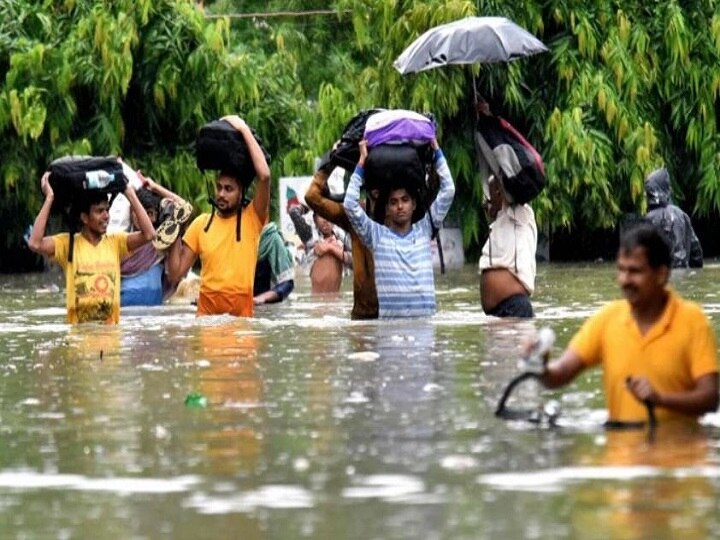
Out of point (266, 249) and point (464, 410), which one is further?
point (266, 249)

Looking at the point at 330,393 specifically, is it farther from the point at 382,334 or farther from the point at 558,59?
the point at 558,59

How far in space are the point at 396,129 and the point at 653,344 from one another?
703 centimetres

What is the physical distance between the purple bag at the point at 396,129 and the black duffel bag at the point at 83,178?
66.7 inches

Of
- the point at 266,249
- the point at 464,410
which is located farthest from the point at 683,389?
the point at 266,249

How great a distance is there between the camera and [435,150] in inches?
640

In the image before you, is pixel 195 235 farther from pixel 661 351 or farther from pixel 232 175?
pixel 661 351

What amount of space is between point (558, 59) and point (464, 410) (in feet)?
70.6

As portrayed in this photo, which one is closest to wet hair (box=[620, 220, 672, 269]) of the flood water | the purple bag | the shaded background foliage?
the flood water

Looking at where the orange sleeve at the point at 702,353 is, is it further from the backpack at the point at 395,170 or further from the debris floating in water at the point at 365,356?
the backpack at the point at 395,170

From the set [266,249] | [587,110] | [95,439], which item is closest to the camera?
[95,439]

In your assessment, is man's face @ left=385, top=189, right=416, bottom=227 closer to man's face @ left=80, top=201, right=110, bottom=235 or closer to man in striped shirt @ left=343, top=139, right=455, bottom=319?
man in striped shirt @ left=343, top=139, right=455, bottom=319

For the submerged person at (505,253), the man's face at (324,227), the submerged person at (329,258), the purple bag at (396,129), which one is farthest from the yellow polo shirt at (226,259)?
the man's face at (324,227)

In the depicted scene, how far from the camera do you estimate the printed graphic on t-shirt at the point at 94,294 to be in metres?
16.0

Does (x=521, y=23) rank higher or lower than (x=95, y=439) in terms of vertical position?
higher
